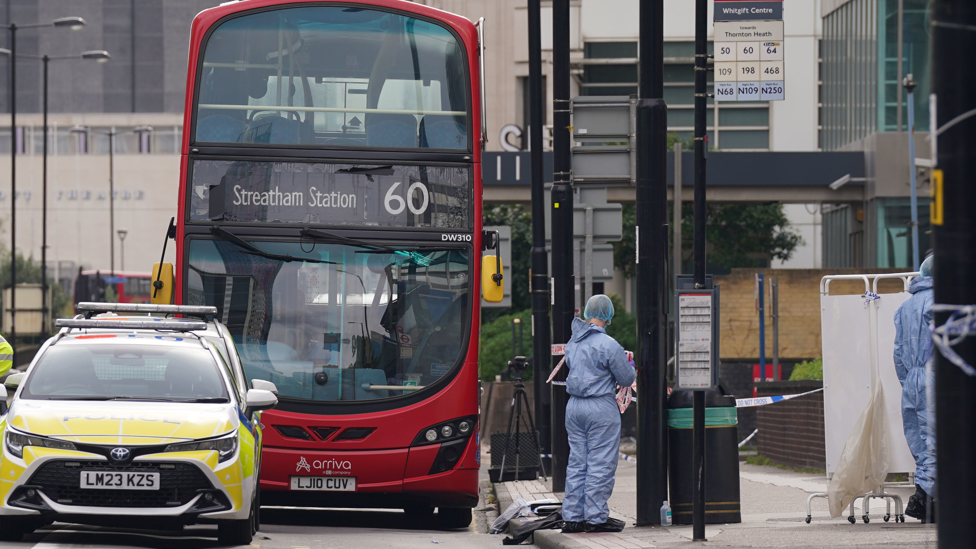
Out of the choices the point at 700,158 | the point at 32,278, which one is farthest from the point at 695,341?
the point at 32,278

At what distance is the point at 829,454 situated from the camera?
10727mm

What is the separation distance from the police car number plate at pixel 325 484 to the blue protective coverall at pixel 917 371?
4698 mm

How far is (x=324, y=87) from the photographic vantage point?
12.2 metres

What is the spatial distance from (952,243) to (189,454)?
5947 millimetres

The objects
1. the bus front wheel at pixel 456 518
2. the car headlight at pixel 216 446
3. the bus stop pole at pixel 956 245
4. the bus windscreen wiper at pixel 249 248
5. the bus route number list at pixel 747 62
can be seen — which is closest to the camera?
the bus stop pole at pixel 956 245

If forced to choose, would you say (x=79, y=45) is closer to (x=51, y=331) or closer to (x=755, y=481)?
(x=51, y=331)

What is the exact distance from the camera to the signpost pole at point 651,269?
10.4 meters

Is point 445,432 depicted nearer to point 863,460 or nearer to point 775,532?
point 775,532

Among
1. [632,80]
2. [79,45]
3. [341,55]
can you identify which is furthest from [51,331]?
[341,55]

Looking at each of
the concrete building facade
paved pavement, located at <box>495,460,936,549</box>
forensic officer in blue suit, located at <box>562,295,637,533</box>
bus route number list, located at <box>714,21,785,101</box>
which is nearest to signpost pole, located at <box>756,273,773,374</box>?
paved pavement, located at <box>495,460,936,549</box>

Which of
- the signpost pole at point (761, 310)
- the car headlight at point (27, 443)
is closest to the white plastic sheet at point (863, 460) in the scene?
the car headlight at point (27, 443)

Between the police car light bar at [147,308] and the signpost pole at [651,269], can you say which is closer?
the police car light bar at [147,308]

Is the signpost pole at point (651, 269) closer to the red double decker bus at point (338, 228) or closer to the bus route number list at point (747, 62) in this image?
the red double decker bus at point (338, 228)

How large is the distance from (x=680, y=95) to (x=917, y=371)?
37469mm
